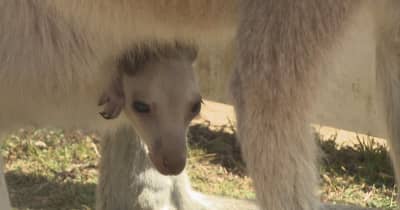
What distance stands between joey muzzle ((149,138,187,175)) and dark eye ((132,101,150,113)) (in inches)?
5.0

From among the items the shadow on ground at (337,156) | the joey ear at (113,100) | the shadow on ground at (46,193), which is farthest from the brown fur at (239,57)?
the shadow on ground at (337,156)

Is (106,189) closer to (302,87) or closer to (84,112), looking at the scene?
(84,112)

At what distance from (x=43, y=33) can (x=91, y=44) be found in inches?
7.0

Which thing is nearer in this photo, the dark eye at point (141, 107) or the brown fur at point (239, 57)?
the brown fur at point (239, 57)

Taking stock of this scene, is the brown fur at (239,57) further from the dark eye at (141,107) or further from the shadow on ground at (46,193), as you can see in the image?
the shadow on ground at (46,193)

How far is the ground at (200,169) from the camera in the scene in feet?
17.6

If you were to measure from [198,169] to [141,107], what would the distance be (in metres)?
1.66

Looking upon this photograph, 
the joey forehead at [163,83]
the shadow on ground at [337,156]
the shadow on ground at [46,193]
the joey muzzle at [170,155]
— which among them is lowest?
the shadow on ground at [46,193]

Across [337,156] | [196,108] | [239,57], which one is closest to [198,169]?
[337,156]

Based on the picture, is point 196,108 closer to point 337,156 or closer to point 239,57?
point 239,57

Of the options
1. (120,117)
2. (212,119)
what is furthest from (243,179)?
(120,117)

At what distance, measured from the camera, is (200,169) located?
225 inches

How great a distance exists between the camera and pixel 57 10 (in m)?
3.90

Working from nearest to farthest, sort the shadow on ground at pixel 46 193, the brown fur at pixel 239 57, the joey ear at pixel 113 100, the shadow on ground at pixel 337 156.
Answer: the brown fur at pixel 239 57 < the joey ear at pixel 113 100 < the shadow on ground at pixel 46 193 < the shadow on ground at pixel 337 156
